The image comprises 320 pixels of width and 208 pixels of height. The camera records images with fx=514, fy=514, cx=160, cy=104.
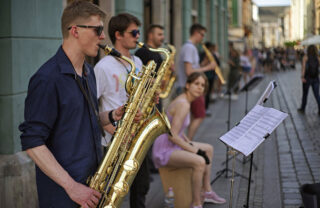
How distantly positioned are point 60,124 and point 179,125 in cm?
274

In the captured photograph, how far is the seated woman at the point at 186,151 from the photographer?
5.02 metres

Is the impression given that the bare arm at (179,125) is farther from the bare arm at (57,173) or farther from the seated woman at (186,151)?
the bare arm at (57,173)

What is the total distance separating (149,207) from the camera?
560cm

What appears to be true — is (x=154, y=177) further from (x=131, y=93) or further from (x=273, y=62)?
(x=273, y=62)

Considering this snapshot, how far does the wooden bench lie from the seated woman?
0.08 metres

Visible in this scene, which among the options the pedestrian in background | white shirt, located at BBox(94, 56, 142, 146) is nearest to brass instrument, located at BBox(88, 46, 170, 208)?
white shirt, located at BBox(94, 56, 142, 146)

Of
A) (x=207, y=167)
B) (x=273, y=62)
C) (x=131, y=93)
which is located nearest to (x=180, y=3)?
(x=207, y=167)

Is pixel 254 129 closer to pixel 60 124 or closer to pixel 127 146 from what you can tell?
pixel 127 146

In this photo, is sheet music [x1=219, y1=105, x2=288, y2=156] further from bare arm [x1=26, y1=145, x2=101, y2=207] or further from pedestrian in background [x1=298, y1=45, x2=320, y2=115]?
pedestrian in background [x1=298, y1=45, x2=320, y2=115]

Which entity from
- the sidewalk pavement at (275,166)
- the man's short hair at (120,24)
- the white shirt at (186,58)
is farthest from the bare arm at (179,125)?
the white shirt at (186,58)

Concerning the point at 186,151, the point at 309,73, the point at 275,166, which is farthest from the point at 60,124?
the point at 309,73

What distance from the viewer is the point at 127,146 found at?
3297mm

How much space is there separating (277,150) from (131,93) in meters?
5.75

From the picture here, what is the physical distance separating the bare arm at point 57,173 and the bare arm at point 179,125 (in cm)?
262
